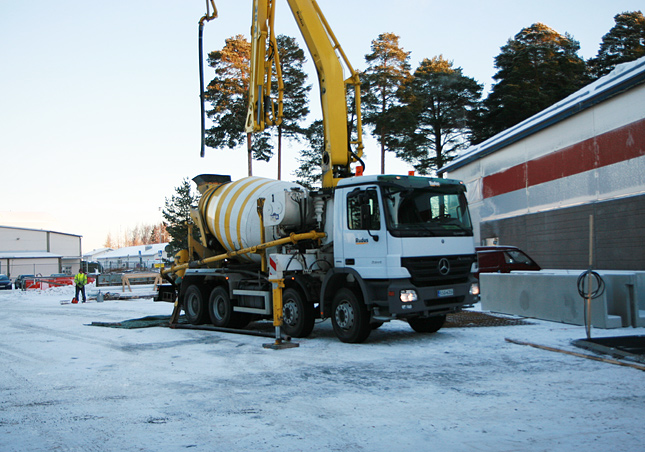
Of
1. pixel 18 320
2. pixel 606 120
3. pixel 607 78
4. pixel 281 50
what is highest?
pixel 281 50

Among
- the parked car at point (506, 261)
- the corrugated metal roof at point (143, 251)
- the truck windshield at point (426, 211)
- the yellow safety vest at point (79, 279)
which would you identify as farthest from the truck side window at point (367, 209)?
the corrugated metal roof at point (143, 251)

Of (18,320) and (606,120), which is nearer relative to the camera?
(606,120)

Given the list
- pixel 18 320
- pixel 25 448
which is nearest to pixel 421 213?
pixel 25 448

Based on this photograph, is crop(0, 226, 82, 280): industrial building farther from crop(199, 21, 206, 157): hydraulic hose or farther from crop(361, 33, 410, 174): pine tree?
crop(199, 21, 206, 157): hydraulic hose

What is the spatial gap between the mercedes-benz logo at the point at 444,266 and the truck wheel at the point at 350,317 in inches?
59.4

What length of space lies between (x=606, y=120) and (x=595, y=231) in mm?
3066

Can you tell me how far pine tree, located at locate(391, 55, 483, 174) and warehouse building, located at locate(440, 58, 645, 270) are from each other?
17878 mm

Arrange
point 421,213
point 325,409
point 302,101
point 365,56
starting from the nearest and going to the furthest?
point 325,409, point 421,213, point 302,101, point 365,56

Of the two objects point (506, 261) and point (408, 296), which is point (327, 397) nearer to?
point (408, 296)

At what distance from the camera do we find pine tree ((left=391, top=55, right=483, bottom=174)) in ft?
134

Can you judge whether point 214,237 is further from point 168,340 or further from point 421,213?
point 421,213

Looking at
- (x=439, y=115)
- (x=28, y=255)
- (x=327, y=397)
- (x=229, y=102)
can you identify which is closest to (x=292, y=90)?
(x=229, y=102)

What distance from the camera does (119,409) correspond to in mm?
6047

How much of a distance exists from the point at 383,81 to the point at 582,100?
23.7 meters
